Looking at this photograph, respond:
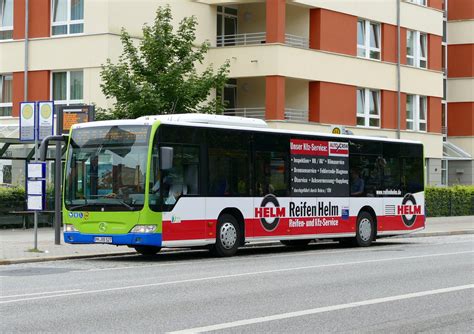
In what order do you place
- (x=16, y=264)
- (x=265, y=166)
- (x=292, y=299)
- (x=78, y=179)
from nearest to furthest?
(x=292, y=299), (x=16, y=264), (x=78, y=179), (x=265, y=166)

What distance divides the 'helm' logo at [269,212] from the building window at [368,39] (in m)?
23.9

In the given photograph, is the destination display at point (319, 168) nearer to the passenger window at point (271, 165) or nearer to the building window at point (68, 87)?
the passenger window at point (271, 165)

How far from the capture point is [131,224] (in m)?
20.5

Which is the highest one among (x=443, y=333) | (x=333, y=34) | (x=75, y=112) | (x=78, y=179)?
(x=333, y=34)

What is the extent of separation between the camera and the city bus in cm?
2059

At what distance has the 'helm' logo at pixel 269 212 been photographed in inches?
910

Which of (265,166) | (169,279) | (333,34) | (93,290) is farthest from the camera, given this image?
(333,34)

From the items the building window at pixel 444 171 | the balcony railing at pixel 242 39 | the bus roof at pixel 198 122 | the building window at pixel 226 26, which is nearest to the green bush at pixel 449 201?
the building window at pixel 444 171

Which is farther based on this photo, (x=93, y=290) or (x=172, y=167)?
(x=172, y=167)

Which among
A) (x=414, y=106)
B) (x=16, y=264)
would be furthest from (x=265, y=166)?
(x=414, y=106)

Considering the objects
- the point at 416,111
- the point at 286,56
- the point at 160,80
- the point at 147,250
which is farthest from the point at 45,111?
the point at 416,111

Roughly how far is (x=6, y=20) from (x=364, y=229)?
806 inches

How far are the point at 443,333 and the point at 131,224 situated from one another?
36.2 ft

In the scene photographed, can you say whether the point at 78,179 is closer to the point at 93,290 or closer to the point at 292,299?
the point at 93,290
